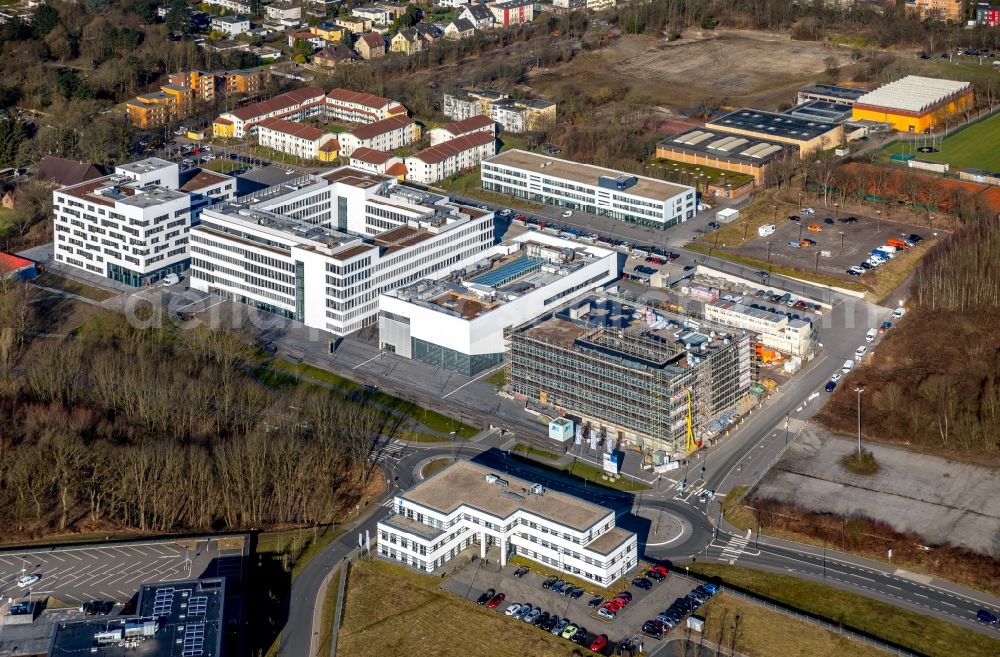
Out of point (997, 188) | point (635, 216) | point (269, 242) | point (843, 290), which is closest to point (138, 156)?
point (269, 242)

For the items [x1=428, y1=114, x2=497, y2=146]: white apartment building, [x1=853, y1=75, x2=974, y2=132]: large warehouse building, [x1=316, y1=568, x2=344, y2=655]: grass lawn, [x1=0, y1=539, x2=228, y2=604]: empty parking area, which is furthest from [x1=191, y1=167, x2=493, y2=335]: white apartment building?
[x1=853, y1=75, x2=974, y2=132]: large warehouse building

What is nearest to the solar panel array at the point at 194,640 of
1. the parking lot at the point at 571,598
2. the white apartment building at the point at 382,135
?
the parking lot at the point at 571,598

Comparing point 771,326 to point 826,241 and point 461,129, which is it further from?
point 461,129

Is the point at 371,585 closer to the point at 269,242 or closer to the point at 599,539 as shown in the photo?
the point at 599,539

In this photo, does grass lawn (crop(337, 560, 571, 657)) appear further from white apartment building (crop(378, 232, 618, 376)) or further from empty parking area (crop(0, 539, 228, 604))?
white apartment building (crop(378, 232, 618, 376))

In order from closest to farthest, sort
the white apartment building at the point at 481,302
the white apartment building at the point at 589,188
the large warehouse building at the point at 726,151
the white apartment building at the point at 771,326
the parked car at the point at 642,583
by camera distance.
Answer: the parked car at the point at 642,583, the white apartment building at the point at 481,302, the white apartment building at the point at 771,326, the white apartment building at the point at 589,188, the large warehouse building at the point at 726,151

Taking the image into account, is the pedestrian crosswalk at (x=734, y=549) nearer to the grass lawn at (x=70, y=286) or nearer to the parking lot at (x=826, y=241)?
the parking lot at (x=826, y=241)
